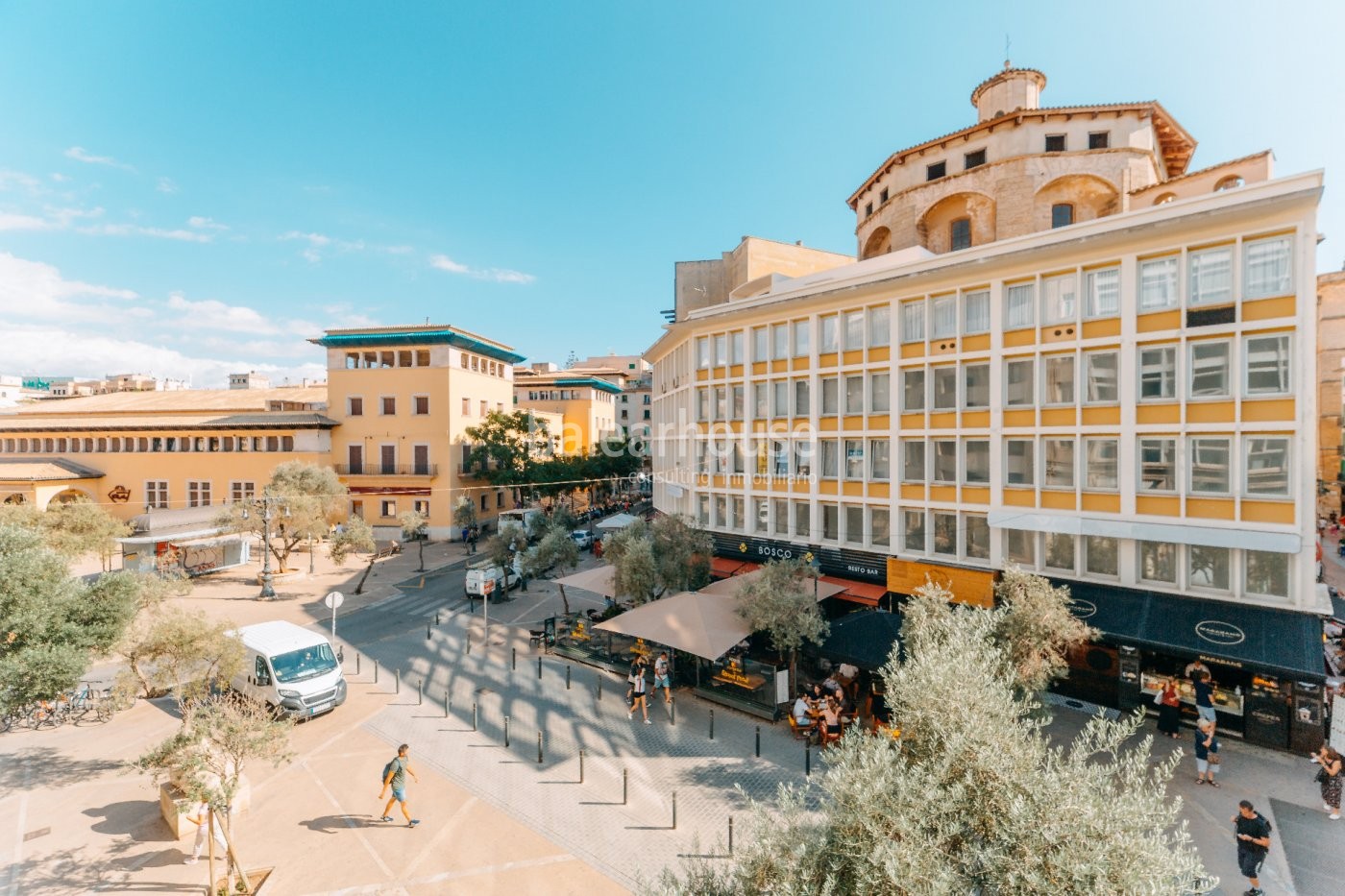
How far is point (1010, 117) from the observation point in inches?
1092

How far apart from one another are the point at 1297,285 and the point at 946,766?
52.3 ft

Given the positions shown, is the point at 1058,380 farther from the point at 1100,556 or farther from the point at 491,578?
the point at 491,578

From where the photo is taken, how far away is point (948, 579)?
62.8 ft

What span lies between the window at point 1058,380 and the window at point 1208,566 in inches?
191

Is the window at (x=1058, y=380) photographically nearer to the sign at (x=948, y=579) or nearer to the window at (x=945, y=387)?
the window at (x=945, y=387)

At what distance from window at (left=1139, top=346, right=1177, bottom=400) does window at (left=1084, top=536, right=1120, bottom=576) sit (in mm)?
4086

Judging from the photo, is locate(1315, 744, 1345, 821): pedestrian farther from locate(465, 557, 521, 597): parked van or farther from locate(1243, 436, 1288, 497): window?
locate(465, 557, 521, 597): parked van

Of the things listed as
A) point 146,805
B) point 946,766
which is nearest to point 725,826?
point 946,766

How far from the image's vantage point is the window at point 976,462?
19.4 meters

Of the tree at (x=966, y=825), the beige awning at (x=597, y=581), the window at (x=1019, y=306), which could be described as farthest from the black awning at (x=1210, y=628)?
the beige awning at (x=597, y=581)

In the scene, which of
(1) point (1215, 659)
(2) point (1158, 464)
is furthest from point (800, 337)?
(1) point (1215, 659)

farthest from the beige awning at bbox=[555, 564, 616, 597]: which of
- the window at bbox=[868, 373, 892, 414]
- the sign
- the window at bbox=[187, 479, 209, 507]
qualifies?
the window at bbox=[187, 479, 209, 507]

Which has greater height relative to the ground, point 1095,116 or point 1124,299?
point 1095,116

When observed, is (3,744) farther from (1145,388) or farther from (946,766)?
(1145,388)
